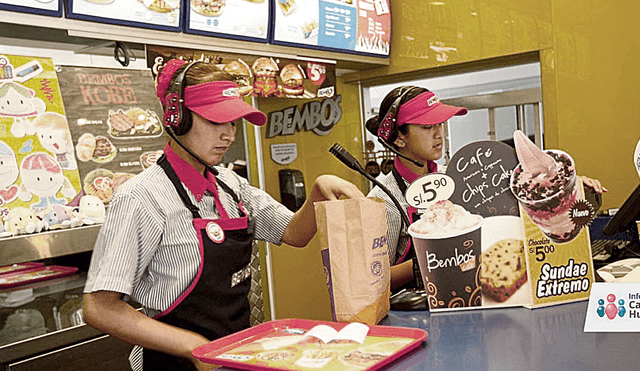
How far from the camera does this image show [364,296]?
129 centimetres

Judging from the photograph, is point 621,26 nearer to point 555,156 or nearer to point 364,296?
point 555,156

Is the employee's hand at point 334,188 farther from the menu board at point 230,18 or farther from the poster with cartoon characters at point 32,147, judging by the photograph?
the menu board at point 230,18

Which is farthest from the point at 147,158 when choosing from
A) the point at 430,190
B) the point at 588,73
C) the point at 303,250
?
the point at 588,73

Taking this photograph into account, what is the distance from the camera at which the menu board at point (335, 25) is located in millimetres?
3258

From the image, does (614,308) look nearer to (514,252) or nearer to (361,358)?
(514,252)

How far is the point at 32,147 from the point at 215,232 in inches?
40.1

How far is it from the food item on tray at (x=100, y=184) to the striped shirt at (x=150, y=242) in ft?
2.73

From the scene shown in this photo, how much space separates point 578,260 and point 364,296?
484 millimetres

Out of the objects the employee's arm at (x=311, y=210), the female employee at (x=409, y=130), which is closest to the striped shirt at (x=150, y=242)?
the employee's arm at (x=311, y=210)

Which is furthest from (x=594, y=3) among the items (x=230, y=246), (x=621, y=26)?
(x=230, y=246)

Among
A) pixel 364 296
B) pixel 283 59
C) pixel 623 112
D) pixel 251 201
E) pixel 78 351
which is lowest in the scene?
pixel 78 351

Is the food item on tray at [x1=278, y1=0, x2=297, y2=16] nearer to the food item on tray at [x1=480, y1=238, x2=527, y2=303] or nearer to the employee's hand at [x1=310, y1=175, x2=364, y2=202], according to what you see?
the employee's hand at [x1=310, y1=175, x2=364, y2=202]

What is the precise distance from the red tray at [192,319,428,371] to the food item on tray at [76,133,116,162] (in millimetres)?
1413

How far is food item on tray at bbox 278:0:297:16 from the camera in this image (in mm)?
3205
